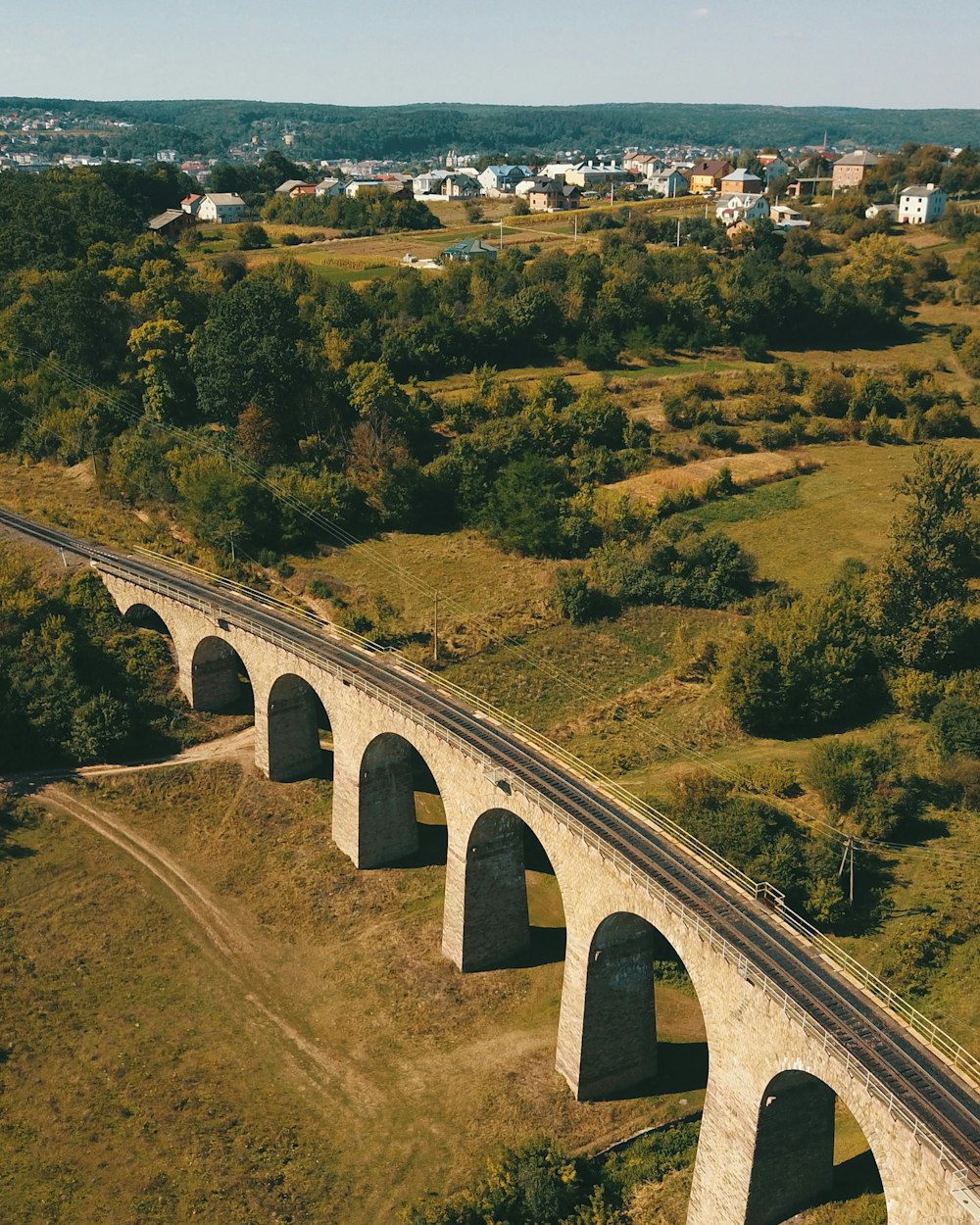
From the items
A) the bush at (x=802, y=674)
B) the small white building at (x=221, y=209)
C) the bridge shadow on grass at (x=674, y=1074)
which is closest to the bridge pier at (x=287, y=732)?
the bush at (x=802, y=674)

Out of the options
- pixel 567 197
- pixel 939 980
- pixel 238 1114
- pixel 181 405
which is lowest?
pixel 238 1114

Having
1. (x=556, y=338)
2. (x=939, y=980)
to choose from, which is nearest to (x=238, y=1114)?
(x=939, y=980)

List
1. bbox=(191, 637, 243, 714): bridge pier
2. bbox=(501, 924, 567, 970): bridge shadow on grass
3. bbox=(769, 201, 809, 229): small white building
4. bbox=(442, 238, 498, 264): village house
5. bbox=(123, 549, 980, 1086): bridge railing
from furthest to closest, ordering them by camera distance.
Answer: bbox=(769, 201, 809, 229): small white building < bbox=(442, 238, 498, 264): village house < bbox=(191, 637, 243, 714): bridge pier < bbox=(501, 924, 567, 970): bridge shadow on grass < bbox=(123, 549, 980, 1086): bridge railing

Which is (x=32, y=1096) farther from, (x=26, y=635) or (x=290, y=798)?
(x=26, y=635)

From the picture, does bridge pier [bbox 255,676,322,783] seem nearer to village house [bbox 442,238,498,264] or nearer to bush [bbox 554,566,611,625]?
bush [bbox 554,566,611,625]

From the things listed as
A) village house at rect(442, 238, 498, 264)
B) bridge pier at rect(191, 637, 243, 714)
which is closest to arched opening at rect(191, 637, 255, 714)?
bridge pier at rect(191, 637, 243, 714)

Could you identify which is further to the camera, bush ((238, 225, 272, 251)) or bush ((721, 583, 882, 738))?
bush ((238, 225, 272, 251))
